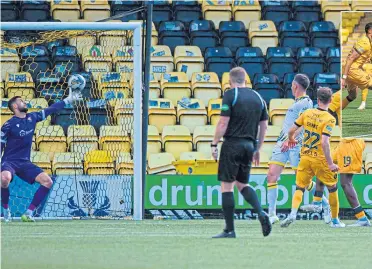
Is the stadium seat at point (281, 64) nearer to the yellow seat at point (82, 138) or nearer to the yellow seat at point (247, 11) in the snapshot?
the yellow seat at point (247, 11)

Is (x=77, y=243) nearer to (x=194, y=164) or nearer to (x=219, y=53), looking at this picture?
(x=194, y=164)

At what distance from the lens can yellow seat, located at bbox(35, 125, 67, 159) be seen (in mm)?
19406

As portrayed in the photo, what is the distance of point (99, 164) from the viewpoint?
60.8ft

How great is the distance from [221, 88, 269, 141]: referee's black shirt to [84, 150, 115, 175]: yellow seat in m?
6.48

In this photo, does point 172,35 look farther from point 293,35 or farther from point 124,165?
point 124,165

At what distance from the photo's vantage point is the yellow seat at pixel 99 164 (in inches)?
728

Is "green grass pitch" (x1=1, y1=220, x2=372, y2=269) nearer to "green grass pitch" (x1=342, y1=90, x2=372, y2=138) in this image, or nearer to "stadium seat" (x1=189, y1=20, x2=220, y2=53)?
"green grass pitch" (x1=342, y1=90, x2=372, y2=138)

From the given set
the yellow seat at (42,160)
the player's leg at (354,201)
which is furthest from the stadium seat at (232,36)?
the player's leg at (354,201)

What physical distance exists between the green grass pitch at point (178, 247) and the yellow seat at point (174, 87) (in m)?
6.84

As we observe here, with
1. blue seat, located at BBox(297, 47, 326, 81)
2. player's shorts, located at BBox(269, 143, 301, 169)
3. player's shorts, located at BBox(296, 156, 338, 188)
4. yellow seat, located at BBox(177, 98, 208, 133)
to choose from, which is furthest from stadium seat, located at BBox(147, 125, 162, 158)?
player's shorts, located at BBox(296, 156, 338, 188)

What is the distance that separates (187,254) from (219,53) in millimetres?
12683

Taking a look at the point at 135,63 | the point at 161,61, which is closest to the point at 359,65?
the point at 135,63

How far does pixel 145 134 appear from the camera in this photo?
17516 millimetres

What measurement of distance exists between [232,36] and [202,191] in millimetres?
5873
